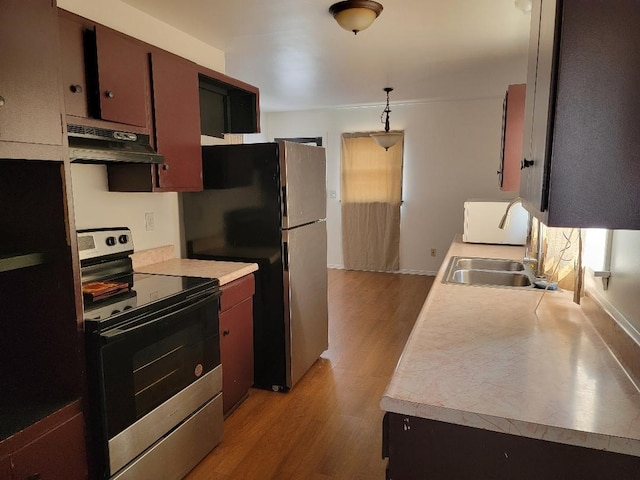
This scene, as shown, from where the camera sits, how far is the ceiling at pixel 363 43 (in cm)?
243

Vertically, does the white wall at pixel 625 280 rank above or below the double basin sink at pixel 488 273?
above

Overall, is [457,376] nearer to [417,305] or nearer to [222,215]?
[222,215]

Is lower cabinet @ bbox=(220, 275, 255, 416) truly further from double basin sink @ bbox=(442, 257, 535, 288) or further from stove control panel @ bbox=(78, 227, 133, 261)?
double basin sink @ bbox=(442, 257, 535, 288)

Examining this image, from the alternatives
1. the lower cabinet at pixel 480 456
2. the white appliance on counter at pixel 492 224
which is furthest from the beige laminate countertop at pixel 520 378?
the white appliance on counter at pixel 492 224

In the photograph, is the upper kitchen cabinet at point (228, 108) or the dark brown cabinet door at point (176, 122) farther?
the upper kitchen cabinet at point (228, 108)

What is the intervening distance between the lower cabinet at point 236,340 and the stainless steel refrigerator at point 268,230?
0.54 ft

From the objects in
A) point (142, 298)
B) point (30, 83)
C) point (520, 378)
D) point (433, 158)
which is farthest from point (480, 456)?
point (433, 158)

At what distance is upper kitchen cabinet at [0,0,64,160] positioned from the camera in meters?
1.21

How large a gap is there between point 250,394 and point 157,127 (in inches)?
68.7

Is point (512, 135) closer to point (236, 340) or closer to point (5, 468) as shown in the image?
point (236, 340)

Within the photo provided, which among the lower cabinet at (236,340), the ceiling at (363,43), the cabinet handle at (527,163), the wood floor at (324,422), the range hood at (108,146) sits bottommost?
the wood floor at (324,422)

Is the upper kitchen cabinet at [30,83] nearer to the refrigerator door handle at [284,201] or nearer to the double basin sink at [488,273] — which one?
the refrigerator door handle at [284,201]

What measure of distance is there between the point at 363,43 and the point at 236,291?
1979 mm

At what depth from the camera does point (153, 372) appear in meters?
1.77
